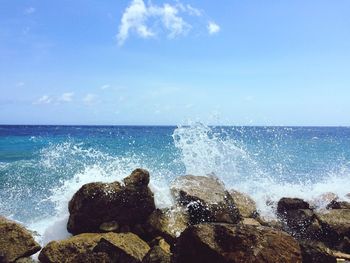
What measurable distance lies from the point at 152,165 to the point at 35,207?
8982 millimetres

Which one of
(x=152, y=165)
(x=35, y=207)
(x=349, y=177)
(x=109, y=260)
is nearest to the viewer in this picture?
(x=109, y=260)

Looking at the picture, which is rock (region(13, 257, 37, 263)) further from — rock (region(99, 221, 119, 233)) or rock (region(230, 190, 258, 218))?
rock (region(230, 190, 258, 218))

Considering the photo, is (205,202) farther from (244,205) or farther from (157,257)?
(157,257)

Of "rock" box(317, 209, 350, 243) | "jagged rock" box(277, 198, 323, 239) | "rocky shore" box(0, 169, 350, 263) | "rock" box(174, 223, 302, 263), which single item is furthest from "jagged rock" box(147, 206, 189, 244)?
"rock" box(317, 209, 350, 243)

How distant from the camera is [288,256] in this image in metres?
4.96

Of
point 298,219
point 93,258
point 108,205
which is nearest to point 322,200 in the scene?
point 298,219

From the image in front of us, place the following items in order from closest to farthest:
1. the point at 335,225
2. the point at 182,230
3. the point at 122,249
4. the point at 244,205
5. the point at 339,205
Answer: the point at 122,249, the point at 182,230, the point at 335,225, the point at 244,205, the point at 339,205

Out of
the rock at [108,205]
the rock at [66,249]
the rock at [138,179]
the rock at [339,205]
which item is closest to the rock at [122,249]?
the rock at [66,249]

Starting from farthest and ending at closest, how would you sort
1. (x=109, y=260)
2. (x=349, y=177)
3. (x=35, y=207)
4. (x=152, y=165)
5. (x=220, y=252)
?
(x=152, y=165) → (x=349, y=177) → (x=35, y=207) → (x=109, y=260) → (x=220, y=252)

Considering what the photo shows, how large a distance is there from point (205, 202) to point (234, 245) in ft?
7.58

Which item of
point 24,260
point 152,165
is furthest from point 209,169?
point 152,165

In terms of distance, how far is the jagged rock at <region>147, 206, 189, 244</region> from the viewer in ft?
22.0

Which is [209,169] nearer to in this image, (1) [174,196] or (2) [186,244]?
(1) [174,196]

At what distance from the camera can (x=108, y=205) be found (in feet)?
23.0
